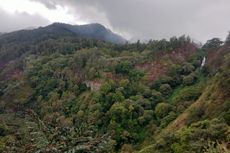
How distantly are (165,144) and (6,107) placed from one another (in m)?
88.2

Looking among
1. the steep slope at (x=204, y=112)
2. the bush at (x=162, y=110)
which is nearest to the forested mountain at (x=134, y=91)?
the steep slope at (x=204, y=112)

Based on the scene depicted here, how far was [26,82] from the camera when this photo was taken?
162 meters

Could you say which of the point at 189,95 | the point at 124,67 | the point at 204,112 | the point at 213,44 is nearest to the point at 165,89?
the point at 189,95

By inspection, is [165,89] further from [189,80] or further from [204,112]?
[204,112]

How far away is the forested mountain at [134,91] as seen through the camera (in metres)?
82.0

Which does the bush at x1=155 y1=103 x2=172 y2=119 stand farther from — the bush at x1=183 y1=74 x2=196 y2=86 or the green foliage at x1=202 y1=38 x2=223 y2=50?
the green foliage at x1=202 y1=38 x2=223 y2=50

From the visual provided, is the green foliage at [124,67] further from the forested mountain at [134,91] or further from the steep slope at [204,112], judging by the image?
the steep slope at [204,112]

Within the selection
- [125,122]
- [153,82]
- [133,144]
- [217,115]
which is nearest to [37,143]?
[217,115]

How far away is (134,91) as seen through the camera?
128 meters

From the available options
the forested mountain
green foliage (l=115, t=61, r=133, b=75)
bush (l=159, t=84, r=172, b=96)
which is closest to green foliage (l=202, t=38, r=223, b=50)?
the forested mountain

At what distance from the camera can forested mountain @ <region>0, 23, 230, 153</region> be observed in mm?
82000

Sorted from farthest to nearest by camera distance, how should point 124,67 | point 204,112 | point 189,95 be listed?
point 124,67 → point 189,95 → point 204,112

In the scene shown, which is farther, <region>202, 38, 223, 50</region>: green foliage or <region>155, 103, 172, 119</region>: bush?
<region>202, 38, 223, 50</region>: green foliage

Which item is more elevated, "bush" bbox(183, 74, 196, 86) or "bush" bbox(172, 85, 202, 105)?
"bush" bbox(183, 74, 196, 86)
